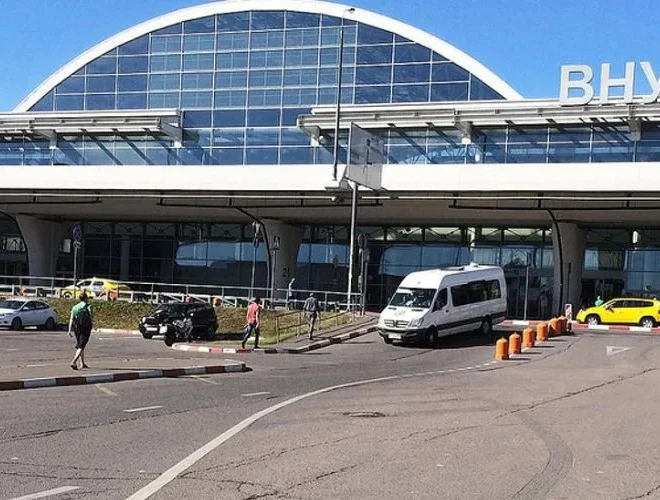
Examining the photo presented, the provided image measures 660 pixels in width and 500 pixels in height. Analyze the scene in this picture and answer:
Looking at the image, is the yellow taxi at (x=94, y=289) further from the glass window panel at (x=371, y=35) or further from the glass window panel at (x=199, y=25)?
the glass window panel at (x=371, y=35)

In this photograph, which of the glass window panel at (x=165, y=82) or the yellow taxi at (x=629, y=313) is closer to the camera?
the yellow taxi at (x=629, y=313)

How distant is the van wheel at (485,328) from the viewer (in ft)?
105

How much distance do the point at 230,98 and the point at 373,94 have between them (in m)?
10.7

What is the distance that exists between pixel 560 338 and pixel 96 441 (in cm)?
2474

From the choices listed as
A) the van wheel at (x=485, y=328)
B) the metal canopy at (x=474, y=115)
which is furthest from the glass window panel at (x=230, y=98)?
the van wheel at (x=485, y=328)

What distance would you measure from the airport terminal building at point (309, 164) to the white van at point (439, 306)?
40.8 ft

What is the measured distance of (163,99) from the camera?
61906 millimetres

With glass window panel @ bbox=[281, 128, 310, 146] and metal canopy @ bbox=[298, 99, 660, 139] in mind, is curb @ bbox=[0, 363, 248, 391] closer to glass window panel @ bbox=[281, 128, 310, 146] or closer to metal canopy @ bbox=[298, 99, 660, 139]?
metal canopy @ bbox=[298, 99, 660, 139]

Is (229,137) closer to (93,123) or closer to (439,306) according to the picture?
(93,123)

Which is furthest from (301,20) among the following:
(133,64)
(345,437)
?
(345,437)

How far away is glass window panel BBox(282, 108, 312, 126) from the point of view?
2275 inches

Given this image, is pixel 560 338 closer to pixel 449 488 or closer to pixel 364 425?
pixel 364 425

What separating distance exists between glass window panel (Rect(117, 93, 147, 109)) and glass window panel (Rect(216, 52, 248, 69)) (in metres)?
6.50

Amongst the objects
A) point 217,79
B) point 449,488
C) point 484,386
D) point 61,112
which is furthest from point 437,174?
point 449,488
